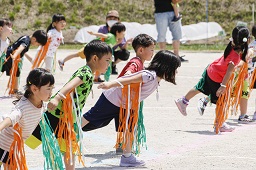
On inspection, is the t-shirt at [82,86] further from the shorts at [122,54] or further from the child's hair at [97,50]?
the shorts at [122,54]

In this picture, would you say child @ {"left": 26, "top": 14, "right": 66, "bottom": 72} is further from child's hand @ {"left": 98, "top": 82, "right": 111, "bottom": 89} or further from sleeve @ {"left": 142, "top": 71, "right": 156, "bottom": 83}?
child's hand @ {"left": 98, "top": 82, "right": 111, "bottom": 89}

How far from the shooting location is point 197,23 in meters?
20.9

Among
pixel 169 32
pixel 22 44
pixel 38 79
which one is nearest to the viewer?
pixel 38 79

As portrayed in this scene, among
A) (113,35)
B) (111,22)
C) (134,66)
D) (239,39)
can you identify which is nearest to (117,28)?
(113,35)

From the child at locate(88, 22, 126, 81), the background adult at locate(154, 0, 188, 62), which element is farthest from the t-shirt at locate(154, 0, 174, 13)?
the child at locate(88, 22, 126, 81)

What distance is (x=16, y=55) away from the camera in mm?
9523

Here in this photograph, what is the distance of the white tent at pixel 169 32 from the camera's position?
61.4ft

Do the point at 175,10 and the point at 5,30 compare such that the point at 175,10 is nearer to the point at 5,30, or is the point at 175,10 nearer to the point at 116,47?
the point at 116,47

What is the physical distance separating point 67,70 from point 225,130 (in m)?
5.70

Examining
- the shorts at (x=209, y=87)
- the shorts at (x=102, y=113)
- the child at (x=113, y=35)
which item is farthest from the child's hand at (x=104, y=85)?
the child at (x=113, y=35)

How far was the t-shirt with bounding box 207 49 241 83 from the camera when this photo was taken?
24.4ft

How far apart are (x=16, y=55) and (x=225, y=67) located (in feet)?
10.8

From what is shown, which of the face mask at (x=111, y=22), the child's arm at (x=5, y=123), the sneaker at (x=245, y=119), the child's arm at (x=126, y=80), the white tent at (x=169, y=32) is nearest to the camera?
the child's arm at (x=5, y=123)

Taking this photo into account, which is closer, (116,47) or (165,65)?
(165,65)
